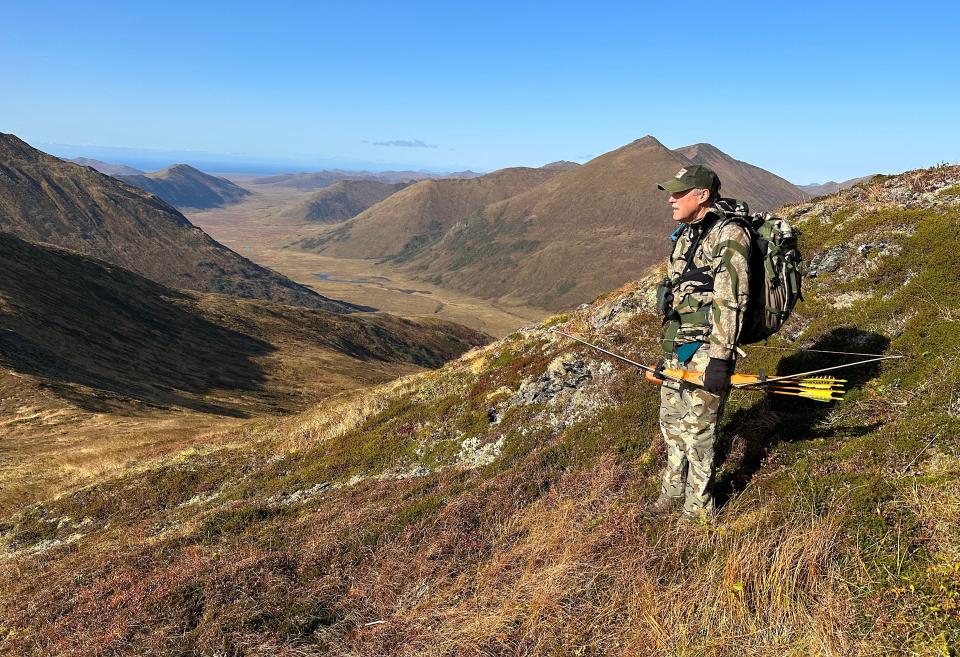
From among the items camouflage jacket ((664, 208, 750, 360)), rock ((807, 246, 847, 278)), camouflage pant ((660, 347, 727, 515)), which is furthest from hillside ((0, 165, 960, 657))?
camouflage jacket ((664, 208, 750, 360))

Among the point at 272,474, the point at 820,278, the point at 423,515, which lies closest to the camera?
the point at 423,515

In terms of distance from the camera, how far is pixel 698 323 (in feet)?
21.1

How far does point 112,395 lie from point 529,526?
39.5m

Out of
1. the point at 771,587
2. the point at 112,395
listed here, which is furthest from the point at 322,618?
the point at 112,395

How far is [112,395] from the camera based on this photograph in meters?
36.0

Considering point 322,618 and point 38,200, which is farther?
point 38,200

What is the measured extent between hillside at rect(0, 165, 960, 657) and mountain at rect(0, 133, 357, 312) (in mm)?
151717

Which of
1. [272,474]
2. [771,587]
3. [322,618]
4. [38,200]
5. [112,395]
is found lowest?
[112,395]

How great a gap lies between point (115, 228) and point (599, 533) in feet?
666

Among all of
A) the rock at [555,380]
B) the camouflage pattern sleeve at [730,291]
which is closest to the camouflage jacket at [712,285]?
the camouflage pattern sleeve at [730,291]

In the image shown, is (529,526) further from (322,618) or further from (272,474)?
(272,474)

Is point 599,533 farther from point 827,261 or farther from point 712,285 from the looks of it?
point 827,261

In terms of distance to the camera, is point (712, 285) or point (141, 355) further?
point (141, 355)

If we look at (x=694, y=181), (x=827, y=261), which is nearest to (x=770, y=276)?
(x=694, y=181)
